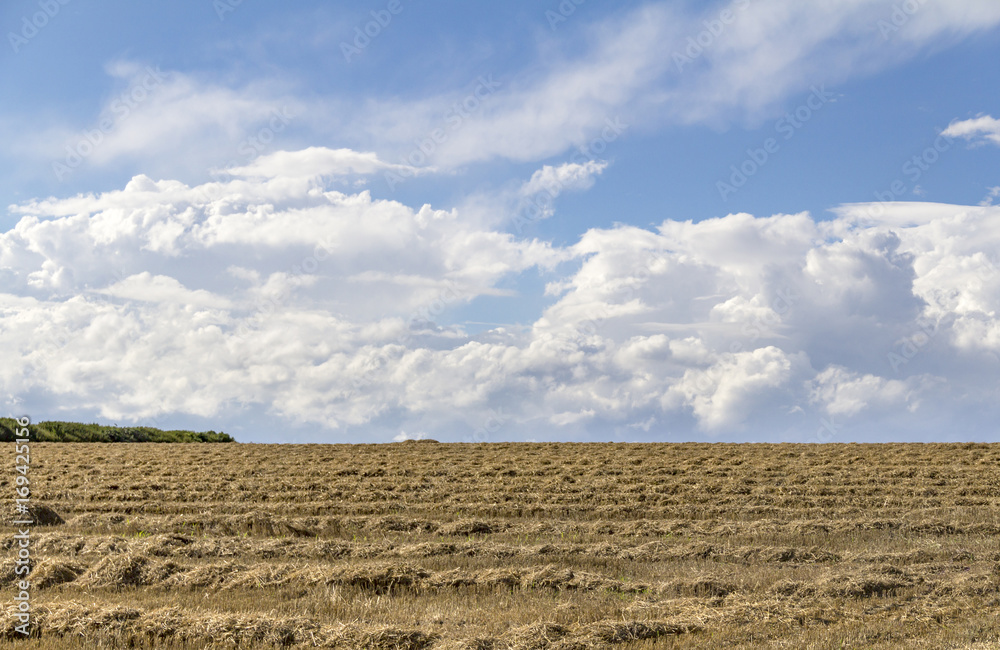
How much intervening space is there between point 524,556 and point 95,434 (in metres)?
38.5

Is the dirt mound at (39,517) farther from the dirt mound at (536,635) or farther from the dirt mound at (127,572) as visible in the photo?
the dirt mound at (536,635)

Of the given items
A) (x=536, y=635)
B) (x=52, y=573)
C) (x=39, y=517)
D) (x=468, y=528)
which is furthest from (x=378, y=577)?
(x=39, y=517)

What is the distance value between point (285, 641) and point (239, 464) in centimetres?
1872

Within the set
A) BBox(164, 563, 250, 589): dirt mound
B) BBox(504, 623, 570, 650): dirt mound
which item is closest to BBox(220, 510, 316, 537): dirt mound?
BBox(164, 563, 250, 589): dirt mound

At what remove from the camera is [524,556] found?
11.9 m

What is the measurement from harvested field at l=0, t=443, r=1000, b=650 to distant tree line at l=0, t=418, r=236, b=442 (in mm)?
20132

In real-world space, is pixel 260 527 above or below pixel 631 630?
below

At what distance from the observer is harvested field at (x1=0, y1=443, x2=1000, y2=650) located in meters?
8.12

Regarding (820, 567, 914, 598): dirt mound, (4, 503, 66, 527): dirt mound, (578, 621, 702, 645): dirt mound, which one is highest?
(820, 567, 914, 598): dirt mound

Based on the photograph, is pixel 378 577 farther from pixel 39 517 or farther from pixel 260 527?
pixel 39 517

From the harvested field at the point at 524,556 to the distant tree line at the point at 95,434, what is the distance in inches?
793

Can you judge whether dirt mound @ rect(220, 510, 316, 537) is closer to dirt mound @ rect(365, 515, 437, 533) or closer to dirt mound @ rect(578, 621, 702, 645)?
dirt mound @ rect(365, 515, 437, 533)

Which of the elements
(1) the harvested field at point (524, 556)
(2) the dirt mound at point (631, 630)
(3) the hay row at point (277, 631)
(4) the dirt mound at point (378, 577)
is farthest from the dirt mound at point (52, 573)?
(2) the dirt mound at point (631, 630)

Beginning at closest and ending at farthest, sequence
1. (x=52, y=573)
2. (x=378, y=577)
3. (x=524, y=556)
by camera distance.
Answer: (x=378, y=577), (x=52, y=573), (x=524, y=556)
